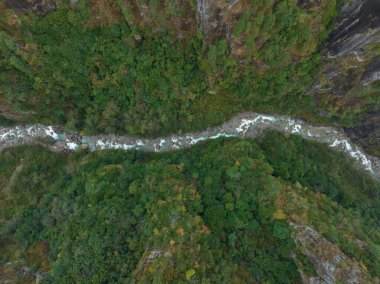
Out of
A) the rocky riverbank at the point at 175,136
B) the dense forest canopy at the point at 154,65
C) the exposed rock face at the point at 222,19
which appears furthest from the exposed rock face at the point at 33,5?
the exposed rock face at the point at 222,19

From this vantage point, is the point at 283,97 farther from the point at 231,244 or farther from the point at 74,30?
the point at 74,30

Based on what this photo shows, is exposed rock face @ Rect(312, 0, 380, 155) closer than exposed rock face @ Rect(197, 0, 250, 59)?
No

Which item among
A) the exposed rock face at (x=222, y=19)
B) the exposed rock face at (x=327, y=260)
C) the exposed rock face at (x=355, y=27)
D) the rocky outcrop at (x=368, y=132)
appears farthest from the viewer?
the rocky outcrop at (x=368, y=132)

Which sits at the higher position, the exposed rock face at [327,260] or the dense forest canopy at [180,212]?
the dense forest canopy at [180,212]

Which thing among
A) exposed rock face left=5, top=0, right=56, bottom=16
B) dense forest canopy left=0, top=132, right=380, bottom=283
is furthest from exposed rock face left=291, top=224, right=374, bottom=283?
exposed rock face left=5, top=0, right=56, bottom=16

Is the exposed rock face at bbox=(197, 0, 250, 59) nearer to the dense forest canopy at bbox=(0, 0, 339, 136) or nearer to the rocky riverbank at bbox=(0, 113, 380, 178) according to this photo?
the dense forest canopy at bbox=(0, 0, 339, 136)

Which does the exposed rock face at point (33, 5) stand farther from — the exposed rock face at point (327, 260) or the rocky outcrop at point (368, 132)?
the rocky outcrop at point (368, 132)

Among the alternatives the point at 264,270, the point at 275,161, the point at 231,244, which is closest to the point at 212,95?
the point at 275,161
